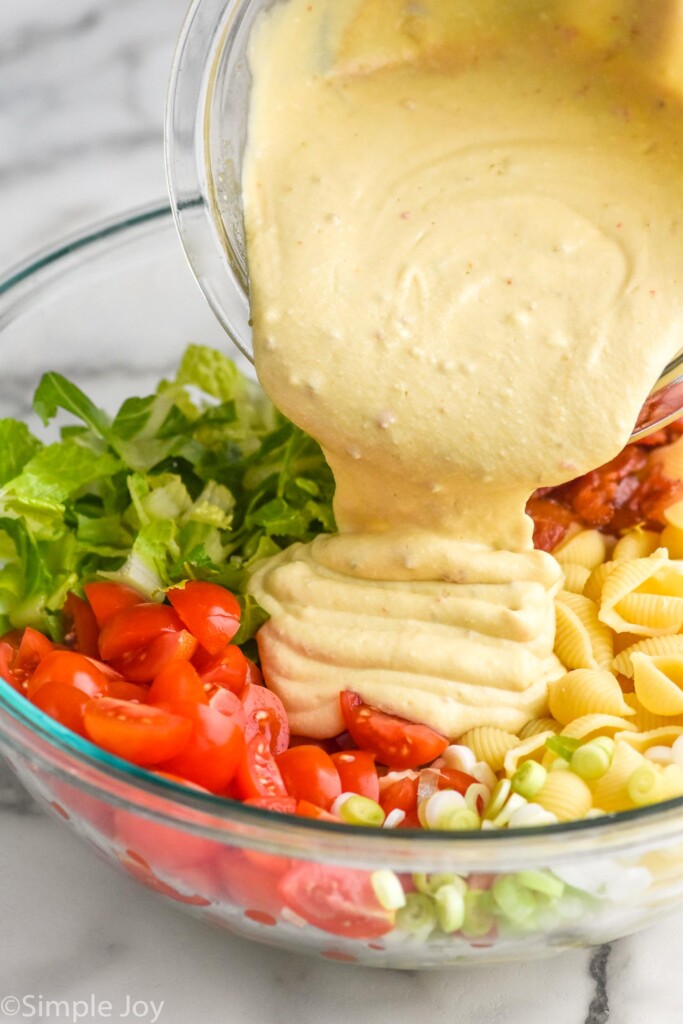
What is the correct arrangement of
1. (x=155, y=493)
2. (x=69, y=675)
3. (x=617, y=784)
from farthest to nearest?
(x=155, y=493), (x=69, y=675), (x=617, y=784)

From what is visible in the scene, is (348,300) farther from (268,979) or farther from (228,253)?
(268,979)

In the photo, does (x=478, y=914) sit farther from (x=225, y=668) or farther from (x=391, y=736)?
(x=225, y=668)

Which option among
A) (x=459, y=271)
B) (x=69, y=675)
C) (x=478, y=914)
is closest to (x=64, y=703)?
(x=69, y=675)

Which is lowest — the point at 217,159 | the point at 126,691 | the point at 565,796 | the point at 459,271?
the point at 565,796

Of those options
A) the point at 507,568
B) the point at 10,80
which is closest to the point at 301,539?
the point at 507,568

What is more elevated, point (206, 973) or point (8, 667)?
point (8, 667)

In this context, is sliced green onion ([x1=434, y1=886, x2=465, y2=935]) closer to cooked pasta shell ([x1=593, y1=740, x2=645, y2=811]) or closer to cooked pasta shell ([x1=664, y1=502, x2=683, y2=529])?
cooked pasta shell ([x1=593, y1=740, x2=645, y2=811])

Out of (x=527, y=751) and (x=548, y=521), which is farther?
(x=548, y=521)

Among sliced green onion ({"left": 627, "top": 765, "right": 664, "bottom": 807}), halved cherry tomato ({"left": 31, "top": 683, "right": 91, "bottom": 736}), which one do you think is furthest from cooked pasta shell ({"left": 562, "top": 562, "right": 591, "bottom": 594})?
halved cherry tomato ({"left": 31, "top": 683, "right": 91, "bottom": 736})
